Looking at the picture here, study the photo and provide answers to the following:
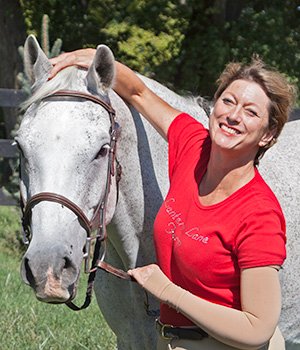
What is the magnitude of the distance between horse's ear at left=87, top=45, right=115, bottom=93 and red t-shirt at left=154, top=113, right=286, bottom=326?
427mm

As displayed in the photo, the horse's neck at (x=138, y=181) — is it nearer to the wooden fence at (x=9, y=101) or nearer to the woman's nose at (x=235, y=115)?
the woman's nose at (x=235, y=115)

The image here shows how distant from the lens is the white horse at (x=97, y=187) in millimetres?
2787

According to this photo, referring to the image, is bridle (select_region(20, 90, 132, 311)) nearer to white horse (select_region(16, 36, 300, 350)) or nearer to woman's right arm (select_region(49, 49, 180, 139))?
white horse (select_region(16, 36, 300, 350))

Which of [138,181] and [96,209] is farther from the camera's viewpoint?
[138,181]

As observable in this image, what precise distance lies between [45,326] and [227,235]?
3.03 meters

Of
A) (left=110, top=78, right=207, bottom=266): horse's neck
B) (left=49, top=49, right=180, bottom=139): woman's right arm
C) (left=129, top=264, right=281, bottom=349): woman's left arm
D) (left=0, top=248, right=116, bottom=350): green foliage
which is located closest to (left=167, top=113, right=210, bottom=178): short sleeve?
(left=49, top=49, right=180, bottom=139): woman's right arm

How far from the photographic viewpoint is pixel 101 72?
3141mm

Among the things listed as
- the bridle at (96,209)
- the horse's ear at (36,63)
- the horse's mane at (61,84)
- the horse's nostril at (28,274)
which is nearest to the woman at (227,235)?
the bridle at (96,209)

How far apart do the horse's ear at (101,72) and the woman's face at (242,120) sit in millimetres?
435

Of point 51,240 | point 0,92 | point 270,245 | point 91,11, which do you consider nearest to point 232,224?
point 270,245

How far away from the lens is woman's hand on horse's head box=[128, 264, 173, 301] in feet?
9.12

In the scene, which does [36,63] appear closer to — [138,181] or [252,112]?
[138,181]

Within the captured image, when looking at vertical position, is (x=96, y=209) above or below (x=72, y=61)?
below

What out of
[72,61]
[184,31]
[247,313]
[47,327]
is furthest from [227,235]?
[184,31]
